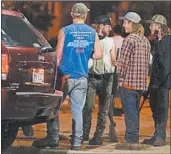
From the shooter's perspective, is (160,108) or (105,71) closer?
(105,71)

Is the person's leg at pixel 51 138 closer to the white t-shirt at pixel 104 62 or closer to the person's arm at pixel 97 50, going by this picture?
the white t-shirt at pixel 104 62

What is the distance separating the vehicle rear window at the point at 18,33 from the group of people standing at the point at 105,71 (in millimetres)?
425

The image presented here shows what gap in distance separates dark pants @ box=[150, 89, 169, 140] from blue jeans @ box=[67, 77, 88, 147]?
1226 millimetres

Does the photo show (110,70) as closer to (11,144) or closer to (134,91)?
(134,91)

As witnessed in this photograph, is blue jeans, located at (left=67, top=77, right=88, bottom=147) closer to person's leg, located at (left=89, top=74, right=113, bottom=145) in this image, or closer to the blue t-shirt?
the blue t-shirt

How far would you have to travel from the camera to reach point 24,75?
6828 millimetres

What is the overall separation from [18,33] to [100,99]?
76.8 inches

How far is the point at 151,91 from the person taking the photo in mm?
8750

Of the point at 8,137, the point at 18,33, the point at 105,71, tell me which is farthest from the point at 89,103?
the point at 18,33

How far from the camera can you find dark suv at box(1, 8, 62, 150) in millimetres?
6660

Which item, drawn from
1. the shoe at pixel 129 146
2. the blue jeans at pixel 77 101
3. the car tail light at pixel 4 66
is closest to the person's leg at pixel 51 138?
the blue jeans at pixel 77 101

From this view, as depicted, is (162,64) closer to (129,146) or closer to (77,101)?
(129,146)

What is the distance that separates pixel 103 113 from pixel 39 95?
1870mm

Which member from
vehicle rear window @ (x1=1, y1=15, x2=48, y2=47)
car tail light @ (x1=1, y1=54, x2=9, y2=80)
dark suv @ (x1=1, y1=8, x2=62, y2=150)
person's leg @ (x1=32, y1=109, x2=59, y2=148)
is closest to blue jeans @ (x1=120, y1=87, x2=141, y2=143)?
person's leg @ (x1=32, y1=109, x2=59, y2=148)
